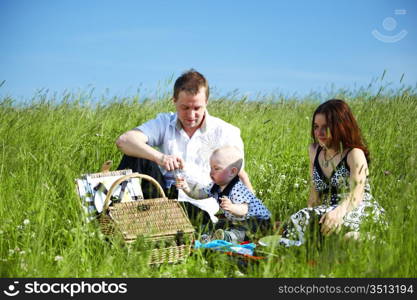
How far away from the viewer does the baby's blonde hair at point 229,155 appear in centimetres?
391

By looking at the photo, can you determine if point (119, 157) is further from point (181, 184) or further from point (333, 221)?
point (333, 221)

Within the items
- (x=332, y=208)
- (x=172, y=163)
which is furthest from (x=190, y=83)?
→ (x=332, y=208)

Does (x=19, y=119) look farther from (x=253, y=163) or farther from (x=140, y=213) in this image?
(x=140, y=213)

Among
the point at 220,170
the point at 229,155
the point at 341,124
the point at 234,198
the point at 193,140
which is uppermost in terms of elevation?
the point at 341,124

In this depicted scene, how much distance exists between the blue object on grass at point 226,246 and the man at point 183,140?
14.6 inches

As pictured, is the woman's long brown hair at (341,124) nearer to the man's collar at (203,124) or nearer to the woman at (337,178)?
the woman at (337,178)

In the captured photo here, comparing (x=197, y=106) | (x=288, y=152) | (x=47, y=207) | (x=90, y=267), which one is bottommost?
(x=90, y=267)

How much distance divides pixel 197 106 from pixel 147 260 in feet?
4.74

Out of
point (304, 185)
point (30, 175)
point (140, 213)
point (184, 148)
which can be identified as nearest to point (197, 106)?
point (184, 148)

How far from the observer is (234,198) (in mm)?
3979

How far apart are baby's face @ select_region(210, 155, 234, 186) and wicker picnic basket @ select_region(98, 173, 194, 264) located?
0.52m

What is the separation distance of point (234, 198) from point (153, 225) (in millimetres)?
847

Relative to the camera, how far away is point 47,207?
12.4 ft

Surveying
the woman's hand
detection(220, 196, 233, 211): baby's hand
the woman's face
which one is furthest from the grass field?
the woman's face
